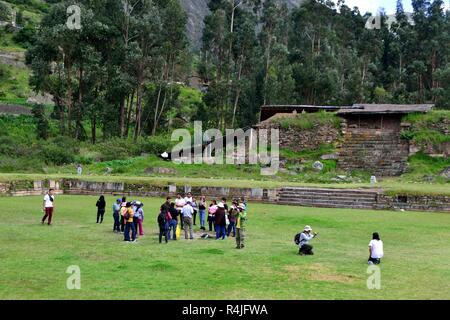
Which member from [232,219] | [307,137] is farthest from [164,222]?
[307,137]

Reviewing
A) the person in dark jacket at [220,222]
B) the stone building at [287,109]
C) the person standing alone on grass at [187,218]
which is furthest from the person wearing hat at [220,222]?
the stone building at [287,109]

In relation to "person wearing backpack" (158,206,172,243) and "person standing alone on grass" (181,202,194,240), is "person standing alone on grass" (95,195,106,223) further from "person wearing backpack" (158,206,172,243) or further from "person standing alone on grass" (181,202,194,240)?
"person wearing backpack" (158,206,172,243)

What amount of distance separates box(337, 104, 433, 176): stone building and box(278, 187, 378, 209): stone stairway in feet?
29.2

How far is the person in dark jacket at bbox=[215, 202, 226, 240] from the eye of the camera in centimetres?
1721

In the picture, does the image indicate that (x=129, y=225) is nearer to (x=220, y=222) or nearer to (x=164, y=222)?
(x=164, y=222)

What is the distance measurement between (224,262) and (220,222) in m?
4.30

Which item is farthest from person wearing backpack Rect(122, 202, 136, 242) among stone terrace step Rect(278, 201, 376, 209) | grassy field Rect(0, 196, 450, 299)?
stone terrace step Rect(278, 201, 376, 209)

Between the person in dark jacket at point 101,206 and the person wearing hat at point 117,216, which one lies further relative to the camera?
the person in dark jacket at point 101,206

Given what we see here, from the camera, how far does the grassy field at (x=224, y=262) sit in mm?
10305

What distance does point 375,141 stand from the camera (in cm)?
3678

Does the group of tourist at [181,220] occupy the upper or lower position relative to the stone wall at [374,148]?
lower

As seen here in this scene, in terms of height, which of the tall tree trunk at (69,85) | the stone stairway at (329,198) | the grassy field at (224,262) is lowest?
the grassy field at (224,262)

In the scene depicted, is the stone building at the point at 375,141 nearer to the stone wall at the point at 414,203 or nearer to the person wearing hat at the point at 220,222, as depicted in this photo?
the stone wall at the point at 414,203

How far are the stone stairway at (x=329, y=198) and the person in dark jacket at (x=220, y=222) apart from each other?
32.1 feet
